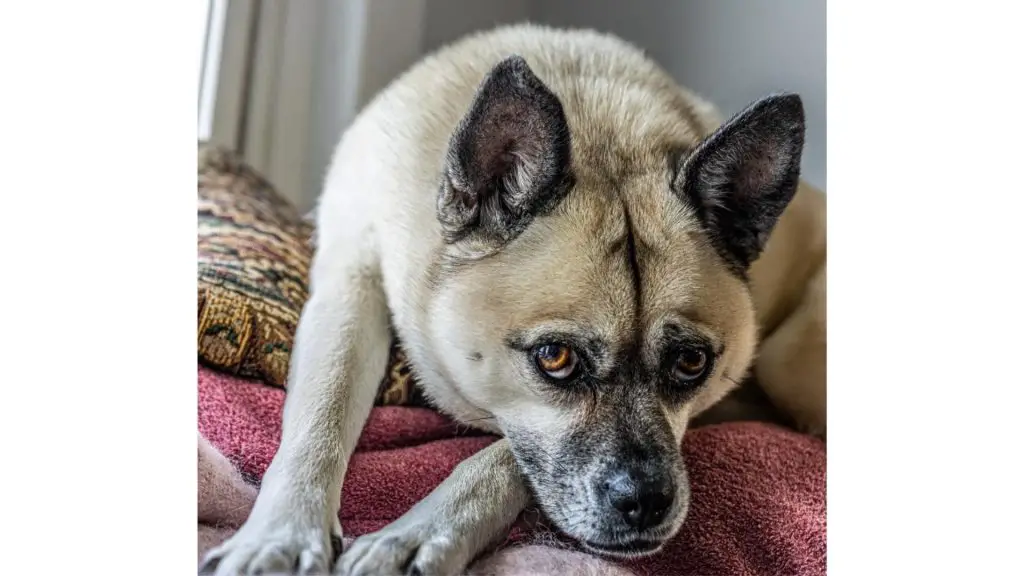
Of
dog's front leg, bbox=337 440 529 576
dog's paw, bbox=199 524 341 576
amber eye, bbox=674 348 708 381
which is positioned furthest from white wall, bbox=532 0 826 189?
dog's paw, bbox=199 524 341 576

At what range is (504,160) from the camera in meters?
1.31

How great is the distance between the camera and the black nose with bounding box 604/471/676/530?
3.90ft

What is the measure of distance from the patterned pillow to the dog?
0.05 meters

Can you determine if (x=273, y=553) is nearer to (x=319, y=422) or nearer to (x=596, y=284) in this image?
(x=319, y=422)

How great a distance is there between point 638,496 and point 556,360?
0.22m

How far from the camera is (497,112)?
1.23 m

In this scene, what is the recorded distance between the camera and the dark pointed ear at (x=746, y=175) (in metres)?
1.28

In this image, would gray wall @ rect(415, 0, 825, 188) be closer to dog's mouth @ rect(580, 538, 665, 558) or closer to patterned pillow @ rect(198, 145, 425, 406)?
patterned pillow @ rect(198, 145, 425, 406)

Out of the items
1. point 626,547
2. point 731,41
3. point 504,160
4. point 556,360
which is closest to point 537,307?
point 556,360
